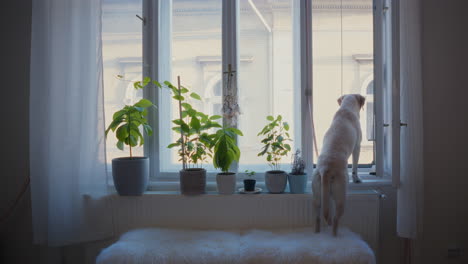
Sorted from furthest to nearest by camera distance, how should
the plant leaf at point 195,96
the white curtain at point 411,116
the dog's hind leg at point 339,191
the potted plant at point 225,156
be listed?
1. the plant leaf at point 195,96
2. the potted plant at point 225,156
3. the white curtain at point 411,116
4. the dog's hind leg at point 339,191

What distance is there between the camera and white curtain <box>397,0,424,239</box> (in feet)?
6.46

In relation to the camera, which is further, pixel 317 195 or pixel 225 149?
pixel 225 149

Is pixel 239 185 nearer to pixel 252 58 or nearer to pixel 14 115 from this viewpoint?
pixel 252 58

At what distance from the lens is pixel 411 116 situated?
6.51 ft

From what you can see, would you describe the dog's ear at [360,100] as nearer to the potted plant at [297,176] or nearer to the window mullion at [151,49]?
the potted plant at [297,176]

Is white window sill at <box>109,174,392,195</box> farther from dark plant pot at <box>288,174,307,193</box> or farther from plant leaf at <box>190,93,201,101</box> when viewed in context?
plant leaf at <box>190,93,201,101</box>

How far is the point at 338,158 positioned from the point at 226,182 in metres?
0.72

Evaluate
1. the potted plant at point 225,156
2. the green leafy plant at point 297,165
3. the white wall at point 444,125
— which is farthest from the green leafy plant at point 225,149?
the white wall at point 444,125

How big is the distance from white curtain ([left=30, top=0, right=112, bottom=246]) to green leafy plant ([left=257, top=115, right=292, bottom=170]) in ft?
3.52

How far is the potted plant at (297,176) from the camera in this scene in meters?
2.12

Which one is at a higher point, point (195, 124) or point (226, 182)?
point (195, 124)

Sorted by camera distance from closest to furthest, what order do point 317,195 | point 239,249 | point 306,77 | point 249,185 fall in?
point 239,249 → point 317,195 → point 249,185 → point 306,77

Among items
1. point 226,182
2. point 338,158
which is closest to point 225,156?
point 226,182

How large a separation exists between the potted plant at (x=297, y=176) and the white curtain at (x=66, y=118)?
3.99 feet
